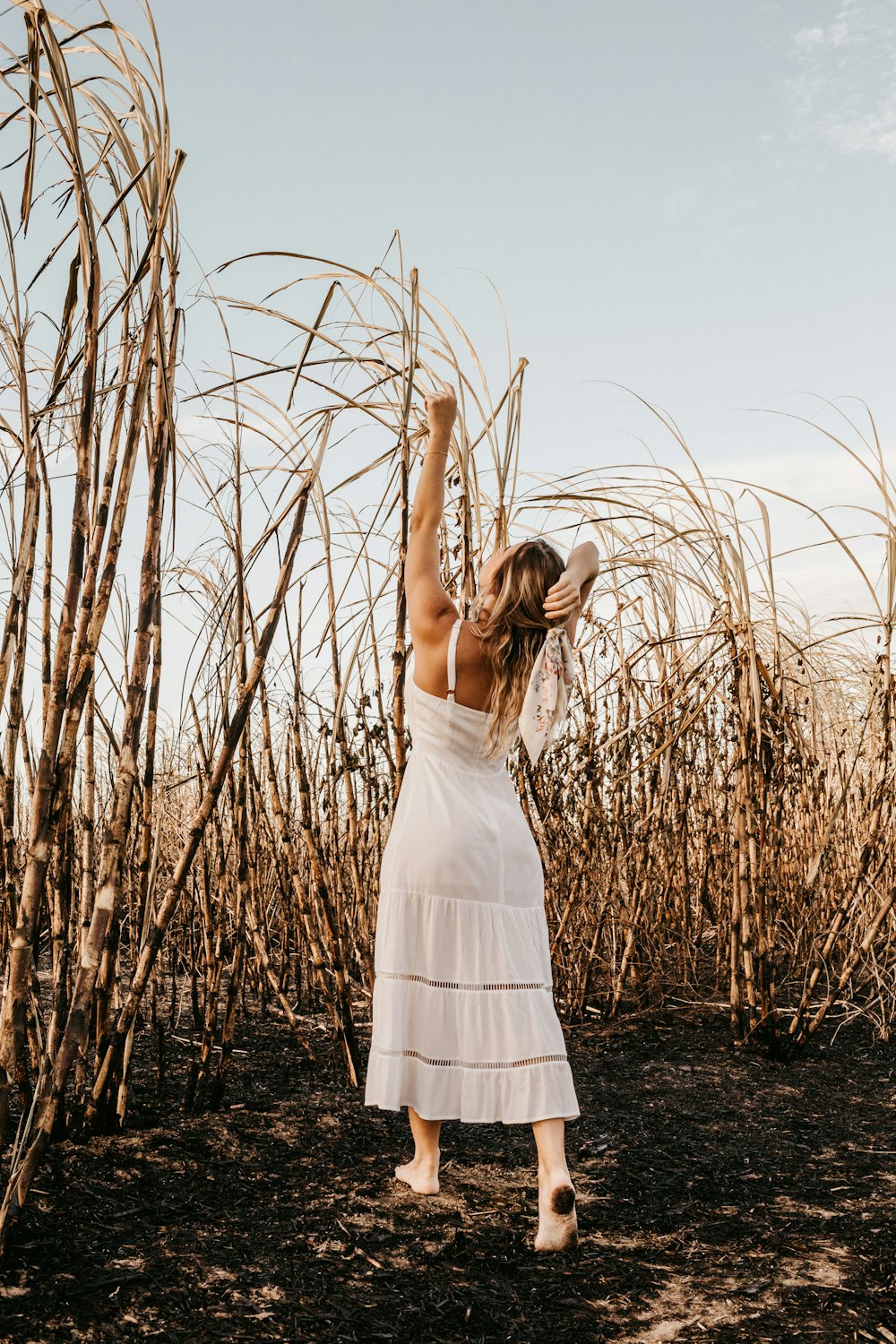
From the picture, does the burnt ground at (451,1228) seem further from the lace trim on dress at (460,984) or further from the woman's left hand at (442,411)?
the woman's left hand at (442,411)

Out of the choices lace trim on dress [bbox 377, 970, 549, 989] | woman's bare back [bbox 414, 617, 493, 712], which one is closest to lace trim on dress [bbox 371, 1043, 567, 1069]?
lace trim on dress [bbox 377, 970, 549, 989]

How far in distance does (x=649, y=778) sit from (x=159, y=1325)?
6.91 ft

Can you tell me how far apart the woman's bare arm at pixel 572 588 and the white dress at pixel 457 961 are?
6.9 inches

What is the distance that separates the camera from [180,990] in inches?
140

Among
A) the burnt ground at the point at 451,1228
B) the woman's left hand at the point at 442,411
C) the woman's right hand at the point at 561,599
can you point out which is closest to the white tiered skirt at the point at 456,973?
the burnt ground at the point at 451,1228

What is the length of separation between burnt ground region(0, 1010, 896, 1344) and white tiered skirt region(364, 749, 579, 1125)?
0.73 feet

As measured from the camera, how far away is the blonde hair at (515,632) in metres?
1.76

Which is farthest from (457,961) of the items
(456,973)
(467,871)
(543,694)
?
(543,694)

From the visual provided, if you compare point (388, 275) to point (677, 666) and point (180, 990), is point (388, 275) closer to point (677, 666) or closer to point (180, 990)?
point (677, 666)

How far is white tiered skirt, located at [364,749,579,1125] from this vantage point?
1.72 meters

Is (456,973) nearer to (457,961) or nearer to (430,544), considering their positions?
(457,961)

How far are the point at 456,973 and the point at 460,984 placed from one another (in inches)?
0.8

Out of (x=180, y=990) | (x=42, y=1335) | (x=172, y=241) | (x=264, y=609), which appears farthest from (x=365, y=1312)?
(x=180, y=990)

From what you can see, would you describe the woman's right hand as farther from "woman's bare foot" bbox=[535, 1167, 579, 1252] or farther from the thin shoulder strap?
"woman's bare foot" bbox=[535, 1167, 579, 1252]
